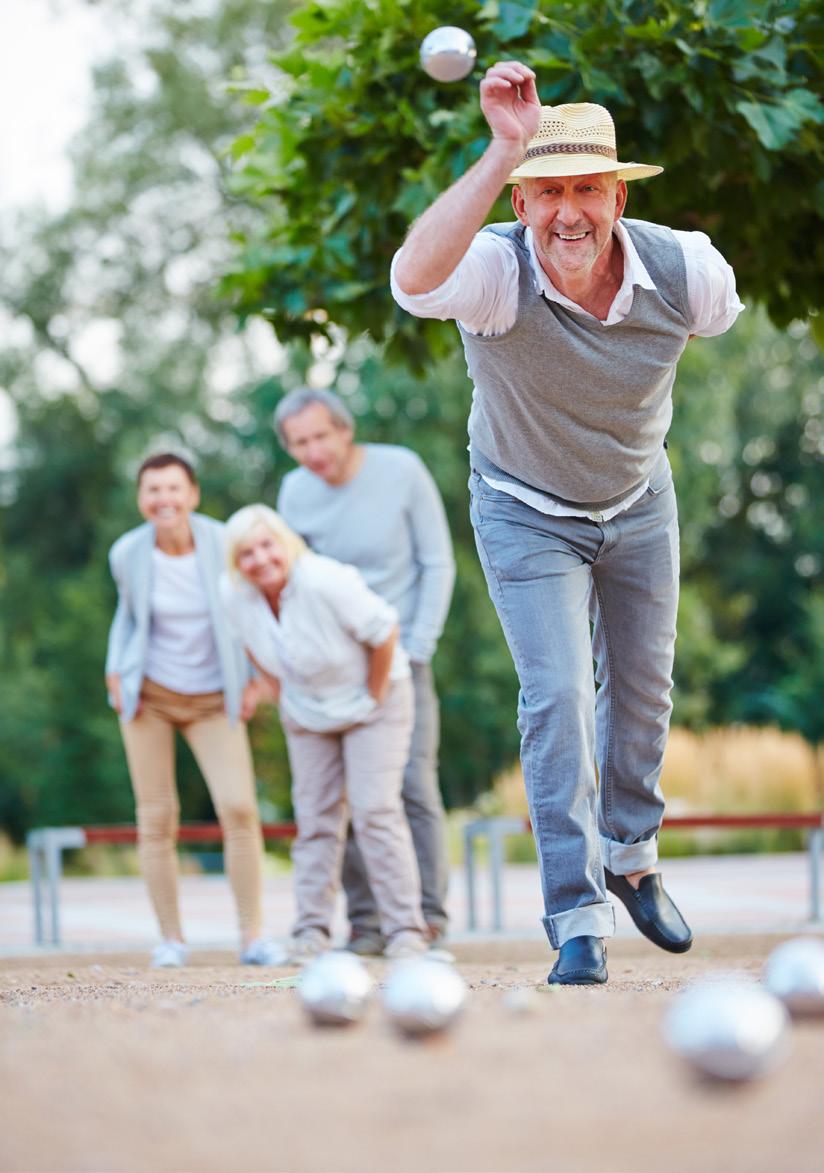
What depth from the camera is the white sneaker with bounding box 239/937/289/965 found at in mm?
5574

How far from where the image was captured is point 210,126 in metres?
19.1

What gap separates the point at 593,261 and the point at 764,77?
67.6 inches

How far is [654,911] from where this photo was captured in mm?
4074

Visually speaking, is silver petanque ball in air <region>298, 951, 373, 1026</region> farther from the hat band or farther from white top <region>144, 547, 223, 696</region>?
white top <region>144, 547, 223, 696</region>

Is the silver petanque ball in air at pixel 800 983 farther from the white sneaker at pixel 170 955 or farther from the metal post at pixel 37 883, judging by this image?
the metal post at pixel 37 883

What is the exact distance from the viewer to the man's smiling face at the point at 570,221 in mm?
3461

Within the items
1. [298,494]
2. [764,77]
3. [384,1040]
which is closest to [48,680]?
[298,494]

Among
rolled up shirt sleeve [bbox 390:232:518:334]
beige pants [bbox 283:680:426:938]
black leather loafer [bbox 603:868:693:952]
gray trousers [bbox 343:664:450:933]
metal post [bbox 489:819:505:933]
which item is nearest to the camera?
rolled up shirt sleeve [bbox 390:232:518:334]

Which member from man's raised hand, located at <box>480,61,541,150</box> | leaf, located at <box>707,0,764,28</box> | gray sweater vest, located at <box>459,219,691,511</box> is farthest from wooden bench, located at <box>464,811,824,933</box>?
man's raised hand, located at <box>480,61,541,150</box>

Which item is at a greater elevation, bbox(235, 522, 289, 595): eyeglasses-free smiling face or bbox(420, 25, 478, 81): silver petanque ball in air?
bbox(420, 25, 478, 81): silver petanque ball in air

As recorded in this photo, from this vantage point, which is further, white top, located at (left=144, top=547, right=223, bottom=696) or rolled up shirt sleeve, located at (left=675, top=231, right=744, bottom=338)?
white top, located at (left=144, top=547, right=223, bottom=696)

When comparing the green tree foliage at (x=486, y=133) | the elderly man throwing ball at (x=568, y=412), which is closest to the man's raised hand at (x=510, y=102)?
the elderly man throwing ball at (x=568, y=412)

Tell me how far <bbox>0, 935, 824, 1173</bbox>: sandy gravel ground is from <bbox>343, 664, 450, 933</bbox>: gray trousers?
11.6 feet

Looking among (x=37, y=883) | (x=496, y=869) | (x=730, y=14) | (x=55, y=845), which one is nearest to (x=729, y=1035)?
(x=730, y=14)
